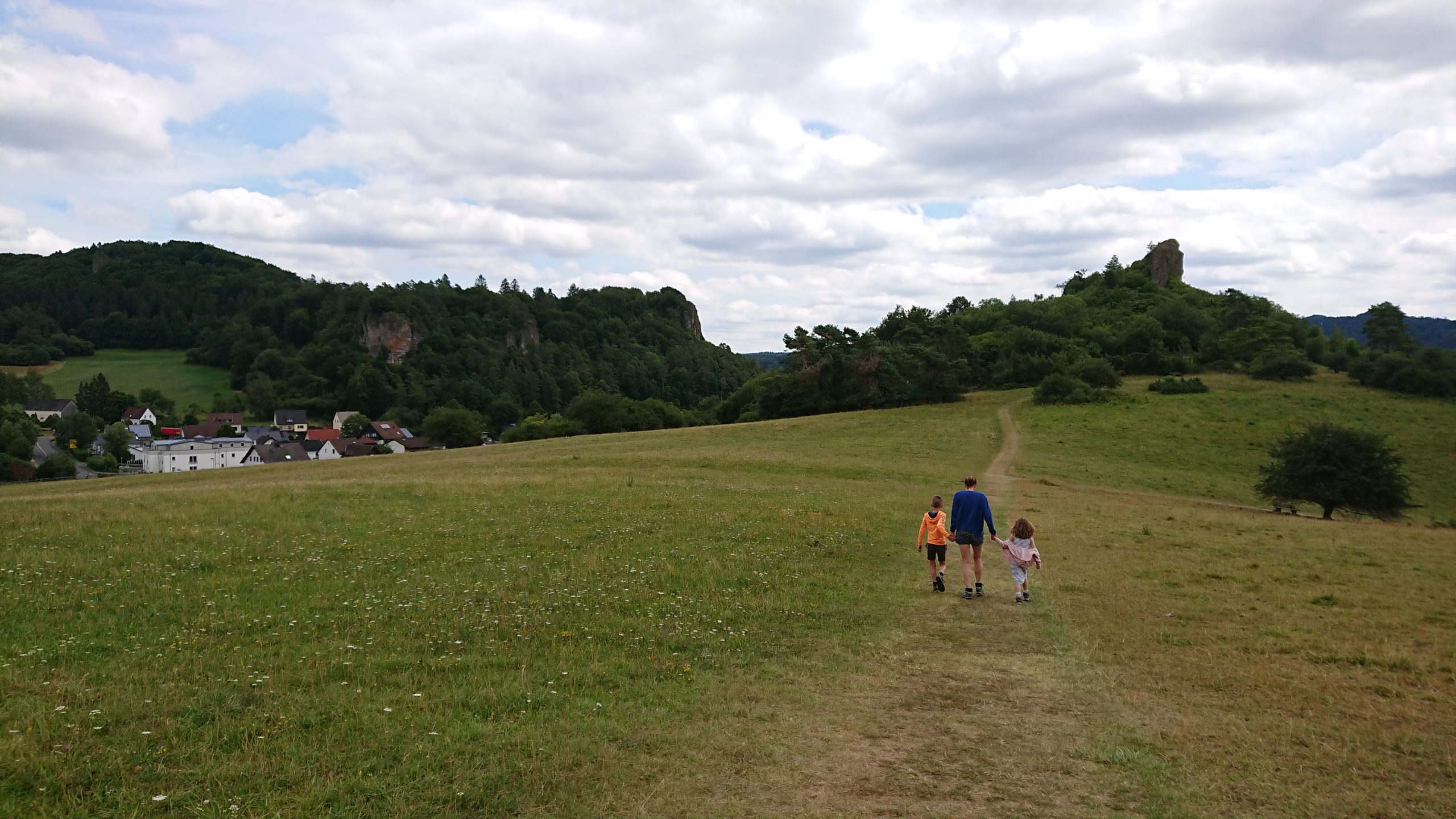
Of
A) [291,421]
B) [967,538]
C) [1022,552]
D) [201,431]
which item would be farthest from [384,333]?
[1022,552]

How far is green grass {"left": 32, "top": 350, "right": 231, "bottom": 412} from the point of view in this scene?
6452 inches

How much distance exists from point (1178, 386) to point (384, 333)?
519 ft

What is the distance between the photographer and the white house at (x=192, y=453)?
117 m

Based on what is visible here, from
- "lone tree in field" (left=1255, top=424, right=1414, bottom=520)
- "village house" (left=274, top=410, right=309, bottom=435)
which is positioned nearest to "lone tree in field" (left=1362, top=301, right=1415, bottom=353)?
"lone tree in field" (left=1255, top=424, right=1414, bottom=520)

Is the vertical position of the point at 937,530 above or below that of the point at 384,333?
below

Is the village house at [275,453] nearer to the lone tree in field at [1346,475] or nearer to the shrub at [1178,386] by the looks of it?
the shrub at [1178,386]

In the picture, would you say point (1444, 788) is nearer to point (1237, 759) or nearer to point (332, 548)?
point (1237, 759)

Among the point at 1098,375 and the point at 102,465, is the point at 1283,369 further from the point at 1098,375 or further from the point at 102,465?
the point at 102,465

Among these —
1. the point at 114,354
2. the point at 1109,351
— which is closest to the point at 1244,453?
the point at 1109,351

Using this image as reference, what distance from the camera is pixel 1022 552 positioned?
15.7 meters

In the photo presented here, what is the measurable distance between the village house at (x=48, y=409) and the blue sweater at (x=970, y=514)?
516ft

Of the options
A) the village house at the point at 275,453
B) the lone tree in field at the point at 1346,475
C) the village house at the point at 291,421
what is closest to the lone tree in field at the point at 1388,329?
the lone tree in field at the point at 1346,475

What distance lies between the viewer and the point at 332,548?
17281 mm

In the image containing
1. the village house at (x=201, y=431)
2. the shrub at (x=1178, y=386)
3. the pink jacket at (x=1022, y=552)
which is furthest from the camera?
the village house at (x=201, y=431)
